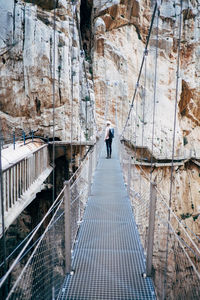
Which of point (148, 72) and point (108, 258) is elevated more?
point (148, 72)

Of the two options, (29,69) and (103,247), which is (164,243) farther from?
(29,69)

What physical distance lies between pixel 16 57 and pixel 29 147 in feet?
12.3

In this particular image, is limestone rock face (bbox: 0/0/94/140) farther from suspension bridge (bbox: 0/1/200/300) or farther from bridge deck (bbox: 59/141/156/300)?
bridge deck (bbox: 59/141/156/300)

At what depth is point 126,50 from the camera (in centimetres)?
1384

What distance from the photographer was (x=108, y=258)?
205 centimetres

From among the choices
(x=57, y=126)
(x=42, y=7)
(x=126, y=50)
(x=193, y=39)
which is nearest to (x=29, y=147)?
(x=57, y=126)

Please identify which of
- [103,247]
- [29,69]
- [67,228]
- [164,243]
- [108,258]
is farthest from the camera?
[29,69]

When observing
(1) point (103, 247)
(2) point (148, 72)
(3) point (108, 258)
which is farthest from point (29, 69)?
(2) point (148, 72)

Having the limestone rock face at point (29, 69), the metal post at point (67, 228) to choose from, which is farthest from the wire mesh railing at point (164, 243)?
the limestone rock face at point (29, 69)

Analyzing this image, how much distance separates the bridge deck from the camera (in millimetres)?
1625

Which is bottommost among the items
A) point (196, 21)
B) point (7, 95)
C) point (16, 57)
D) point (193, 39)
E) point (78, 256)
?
point (78, 256)

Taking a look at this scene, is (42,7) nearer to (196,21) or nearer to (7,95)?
(7,95)

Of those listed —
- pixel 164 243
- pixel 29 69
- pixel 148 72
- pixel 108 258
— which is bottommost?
pixel 164 243

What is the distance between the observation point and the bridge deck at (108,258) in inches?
64.0
